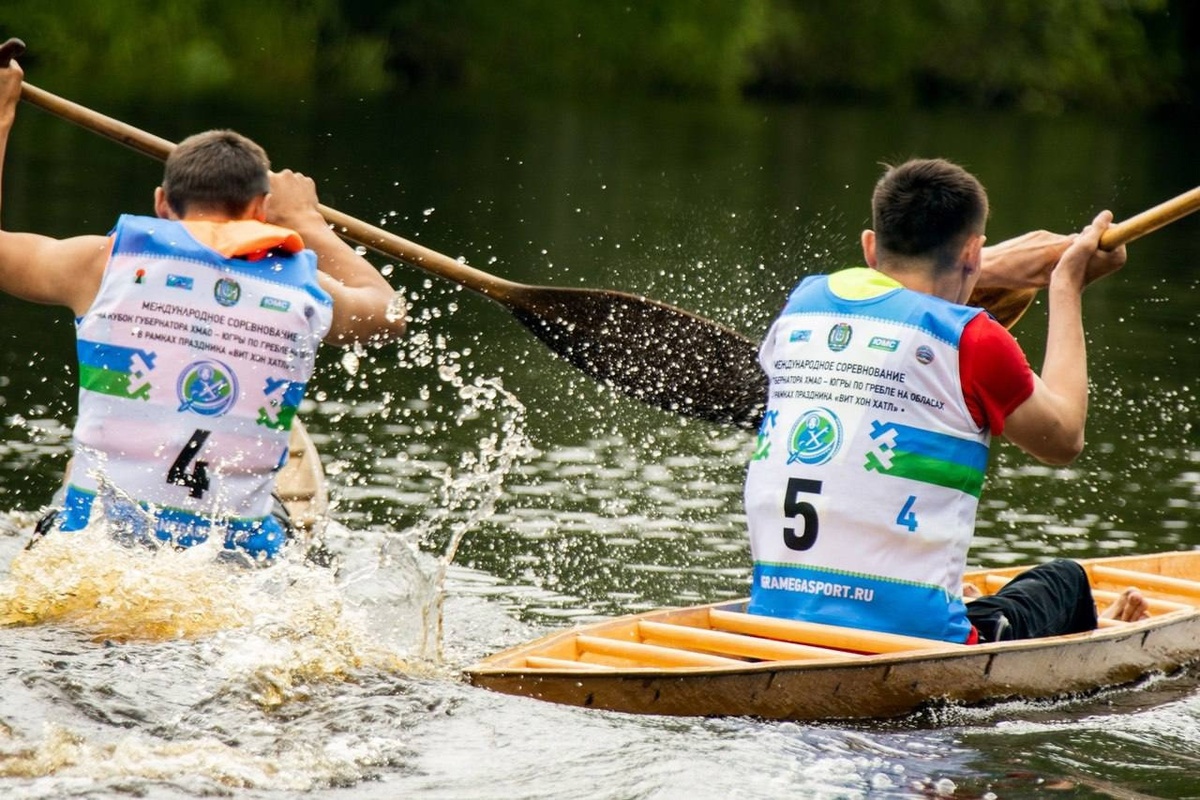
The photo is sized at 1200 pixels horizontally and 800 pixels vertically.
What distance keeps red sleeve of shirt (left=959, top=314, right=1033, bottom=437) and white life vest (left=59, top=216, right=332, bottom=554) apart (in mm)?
2038

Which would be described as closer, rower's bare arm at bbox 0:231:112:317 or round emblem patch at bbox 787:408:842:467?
round emblem patch at bbox 787:408:842:467

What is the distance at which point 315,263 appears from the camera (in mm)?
5953

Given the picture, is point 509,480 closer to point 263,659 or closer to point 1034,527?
point 1034,527

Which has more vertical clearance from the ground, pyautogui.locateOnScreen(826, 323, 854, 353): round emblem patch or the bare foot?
pyautogui.locateOnScreen(826, 323, 854, 353): round emblem patch

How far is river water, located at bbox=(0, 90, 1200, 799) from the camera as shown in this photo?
16.4 feet

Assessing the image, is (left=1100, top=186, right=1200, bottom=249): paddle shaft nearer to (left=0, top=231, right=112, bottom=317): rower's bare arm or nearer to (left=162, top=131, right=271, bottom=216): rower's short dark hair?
(left=162, top=131, right=271, bottom=216): rower's short dark hair

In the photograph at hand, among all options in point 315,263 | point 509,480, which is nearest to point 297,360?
point 315,263

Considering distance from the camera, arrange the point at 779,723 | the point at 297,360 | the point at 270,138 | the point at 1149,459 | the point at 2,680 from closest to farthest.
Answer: the point at 2,680, the point at 779,723, the point at 297,360, the point at 1149,459, the point at 270,138

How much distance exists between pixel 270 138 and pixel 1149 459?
50.8 feet

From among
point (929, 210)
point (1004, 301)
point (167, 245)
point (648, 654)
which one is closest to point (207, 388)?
point (167, 245)

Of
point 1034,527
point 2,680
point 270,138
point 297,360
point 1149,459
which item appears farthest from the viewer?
point 270,138

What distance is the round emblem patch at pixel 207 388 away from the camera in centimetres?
568

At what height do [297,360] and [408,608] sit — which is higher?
[297,360]

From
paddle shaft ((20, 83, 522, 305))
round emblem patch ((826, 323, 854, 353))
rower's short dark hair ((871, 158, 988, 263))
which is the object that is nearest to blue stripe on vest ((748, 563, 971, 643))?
round emblem patch ((826, 323, 854, 353))
